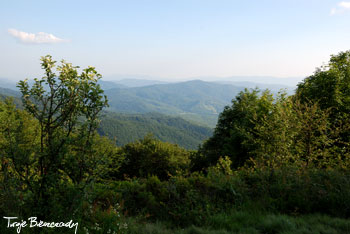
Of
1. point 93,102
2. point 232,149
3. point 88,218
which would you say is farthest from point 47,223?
point 232,149

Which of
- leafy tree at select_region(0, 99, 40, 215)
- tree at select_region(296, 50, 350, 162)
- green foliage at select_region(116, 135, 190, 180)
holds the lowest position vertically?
green foliage at select_region(116, 135, 190, 180)

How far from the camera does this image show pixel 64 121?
169 inches

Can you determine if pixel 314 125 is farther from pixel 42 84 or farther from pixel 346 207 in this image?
pixel 42 84

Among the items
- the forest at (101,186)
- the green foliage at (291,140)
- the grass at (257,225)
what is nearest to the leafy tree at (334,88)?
the green foliage at (291,140)

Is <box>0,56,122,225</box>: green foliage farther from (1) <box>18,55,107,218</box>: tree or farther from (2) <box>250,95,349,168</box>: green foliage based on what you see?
(2) <box>250,95,349,168</box>: green foliage

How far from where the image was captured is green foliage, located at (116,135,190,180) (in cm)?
2644

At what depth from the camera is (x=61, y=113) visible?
4.29 m

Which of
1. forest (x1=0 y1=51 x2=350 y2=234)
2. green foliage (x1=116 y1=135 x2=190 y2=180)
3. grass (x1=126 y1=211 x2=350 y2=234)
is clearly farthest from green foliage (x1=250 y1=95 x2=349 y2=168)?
green foliage (x1=116 y1=135 x2=190 y2=180)

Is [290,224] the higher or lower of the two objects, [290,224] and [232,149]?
the higher

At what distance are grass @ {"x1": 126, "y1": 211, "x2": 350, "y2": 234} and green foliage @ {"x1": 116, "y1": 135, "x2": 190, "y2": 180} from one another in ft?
68.3

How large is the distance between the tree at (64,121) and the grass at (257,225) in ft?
Result: 5.91

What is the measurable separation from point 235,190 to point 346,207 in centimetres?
274

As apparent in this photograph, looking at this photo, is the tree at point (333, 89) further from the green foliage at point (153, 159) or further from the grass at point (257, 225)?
the green foliage at point (153, 159)

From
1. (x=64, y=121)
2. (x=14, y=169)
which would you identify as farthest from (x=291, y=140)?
(x=14, y=169)
